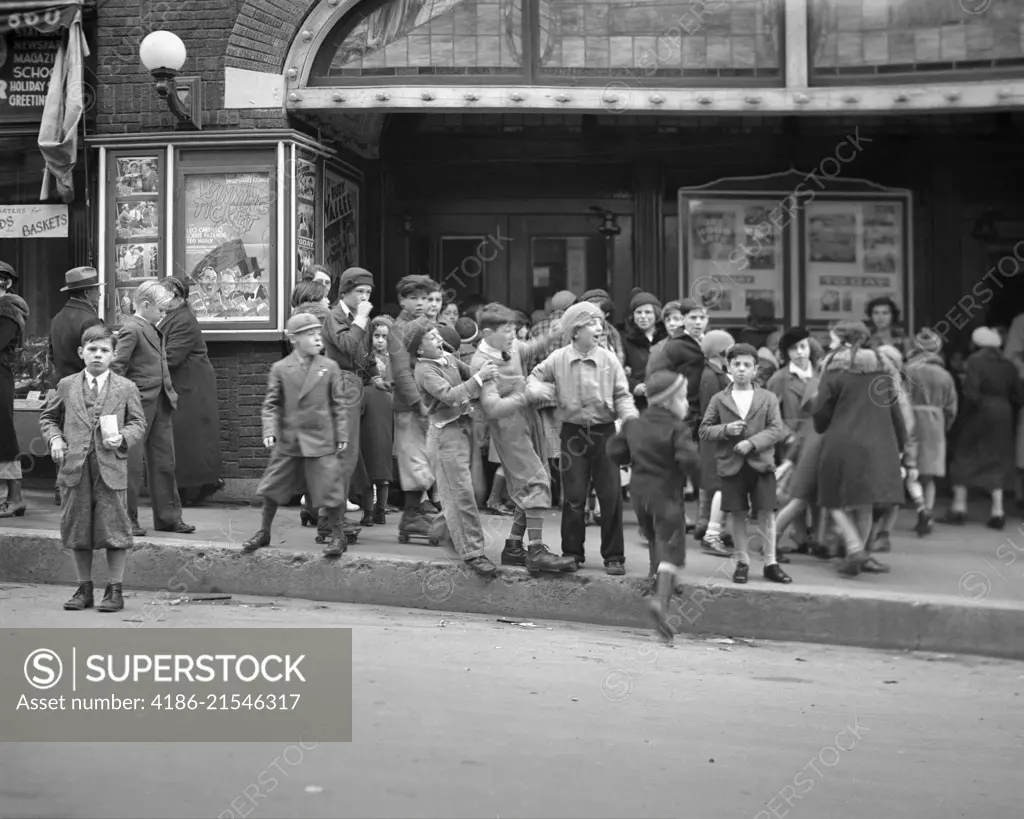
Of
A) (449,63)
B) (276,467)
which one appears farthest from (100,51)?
(276,467)

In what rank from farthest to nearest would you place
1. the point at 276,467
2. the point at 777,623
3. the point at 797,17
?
the point at 797,17 → the point at 276,467 → the point at 777,623

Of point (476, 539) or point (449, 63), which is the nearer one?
point (476, 539)

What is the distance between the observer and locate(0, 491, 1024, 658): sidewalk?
793 cm

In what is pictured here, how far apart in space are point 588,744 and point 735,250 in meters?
8.64

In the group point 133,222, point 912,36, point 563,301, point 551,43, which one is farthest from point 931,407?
point 133,222

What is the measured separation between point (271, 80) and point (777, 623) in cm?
621

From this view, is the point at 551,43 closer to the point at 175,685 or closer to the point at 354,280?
the point at 354,280

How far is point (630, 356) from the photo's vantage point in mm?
10656

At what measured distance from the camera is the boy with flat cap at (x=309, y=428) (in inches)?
339

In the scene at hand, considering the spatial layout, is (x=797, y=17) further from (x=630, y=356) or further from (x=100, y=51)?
(x=100, y=51)

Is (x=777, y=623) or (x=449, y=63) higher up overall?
(x=449, y=63)

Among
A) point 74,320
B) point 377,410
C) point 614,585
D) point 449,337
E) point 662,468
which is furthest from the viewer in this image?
point 74,320

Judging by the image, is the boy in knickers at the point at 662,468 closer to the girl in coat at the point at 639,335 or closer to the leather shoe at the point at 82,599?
the girl in coat at the point at 639,335

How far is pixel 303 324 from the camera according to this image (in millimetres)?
8680
